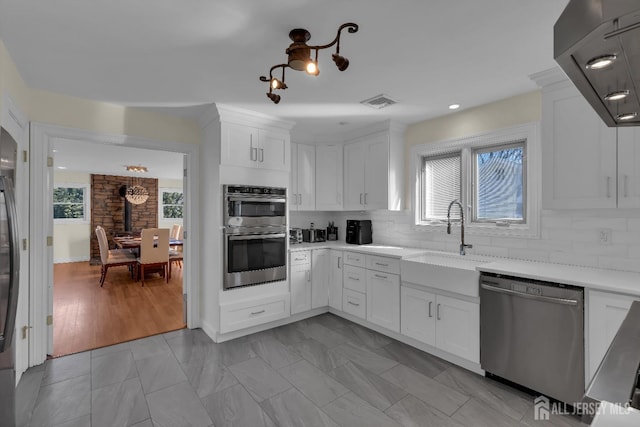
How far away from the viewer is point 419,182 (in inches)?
150

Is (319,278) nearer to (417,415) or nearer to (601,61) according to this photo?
(417,415)

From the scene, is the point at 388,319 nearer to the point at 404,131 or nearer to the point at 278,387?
the point at 278,387

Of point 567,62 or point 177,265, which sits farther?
point 177,265

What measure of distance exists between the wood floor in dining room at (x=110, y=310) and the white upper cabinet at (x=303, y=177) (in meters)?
2.07

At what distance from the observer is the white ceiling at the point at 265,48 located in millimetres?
1665

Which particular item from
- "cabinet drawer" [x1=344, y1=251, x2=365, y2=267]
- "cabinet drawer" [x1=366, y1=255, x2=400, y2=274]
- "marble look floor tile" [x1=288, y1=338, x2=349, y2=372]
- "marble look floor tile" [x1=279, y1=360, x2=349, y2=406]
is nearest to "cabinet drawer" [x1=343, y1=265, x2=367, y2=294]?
"cabinet drawer" [x1=344, y1=251, x2=365, y2=267]

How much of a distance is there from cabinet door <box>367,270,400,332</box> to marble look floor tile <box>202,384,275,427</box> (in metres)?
1.59

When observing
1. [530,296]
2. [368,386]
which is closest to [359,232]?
[368,386]

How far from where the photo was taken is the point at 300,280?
12.5 ft

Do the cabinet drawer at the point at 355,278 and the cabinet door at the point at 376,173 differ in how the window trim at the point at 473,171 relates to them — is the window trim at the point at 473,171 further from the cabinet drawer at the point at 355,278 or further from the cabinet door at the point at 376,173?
the cabinet drawer at the point at 355,278

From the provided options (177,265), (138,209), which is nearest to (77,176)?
(138,209)

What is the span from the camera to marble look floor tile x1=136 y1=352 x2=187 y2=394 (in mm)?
2451

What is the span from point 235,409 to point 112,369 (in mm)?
1316

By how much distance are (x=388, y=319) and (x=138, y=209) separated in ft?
27.0
